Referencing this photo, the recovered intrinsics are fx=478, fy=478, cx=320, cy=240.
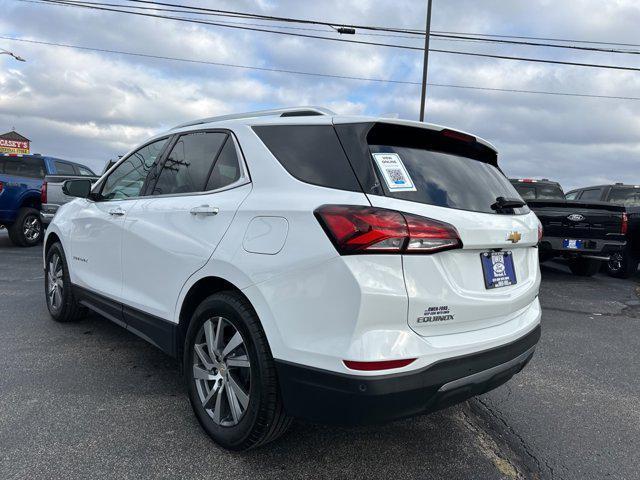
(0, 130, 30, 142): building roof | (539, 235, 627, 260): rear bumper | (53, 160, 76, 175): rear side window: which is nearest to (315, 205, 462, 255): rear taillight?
(539, 235, 627, 260): rear bumper

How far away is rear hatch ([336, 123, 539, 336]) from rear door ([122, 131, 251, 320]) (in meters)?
0.75

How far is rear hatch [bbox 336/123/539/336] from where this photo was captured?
2.06 metres

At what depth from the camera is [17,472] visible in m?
2.31

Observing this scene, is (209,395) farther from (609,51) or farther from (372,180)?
(609,51)

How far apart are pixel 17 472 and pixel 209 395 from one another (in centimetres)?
95

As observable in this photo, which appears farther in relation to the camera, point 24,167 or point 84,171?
point 84,171

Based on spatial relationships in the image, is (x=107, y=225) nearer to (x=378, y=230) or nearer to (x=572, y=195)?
(x=378, y=230)

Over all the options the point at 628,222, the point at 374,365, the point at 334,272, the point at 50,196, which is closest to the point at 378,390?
the point at 374,365

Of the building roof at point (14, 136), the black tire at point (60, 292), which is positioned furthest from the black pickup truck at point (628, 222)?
the building roof at point (14, 136)

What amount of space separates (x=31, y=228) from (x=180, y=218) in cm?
957

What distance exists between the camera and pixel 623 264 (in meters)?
9.24

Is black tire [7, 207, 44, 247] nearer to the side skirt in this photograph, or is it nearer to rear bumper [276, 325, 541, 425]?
the side skirt

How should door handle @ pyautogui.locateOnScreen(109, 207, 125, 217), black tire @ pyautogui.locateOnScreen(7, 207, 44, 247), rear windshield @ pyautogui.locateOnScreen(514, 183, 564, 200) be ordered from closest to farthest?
door handle @ pyautogui.locateOnScreen(109, 207, 125, 217)
rear windshield @ pyautogui.locateOnScreen(514, 183, 564, 200)
black tire @ pyautogui.locateOnScreen(7, 207, 44, 247)

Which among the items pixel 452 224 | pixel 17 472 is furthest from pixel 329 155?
pixel 17 472
